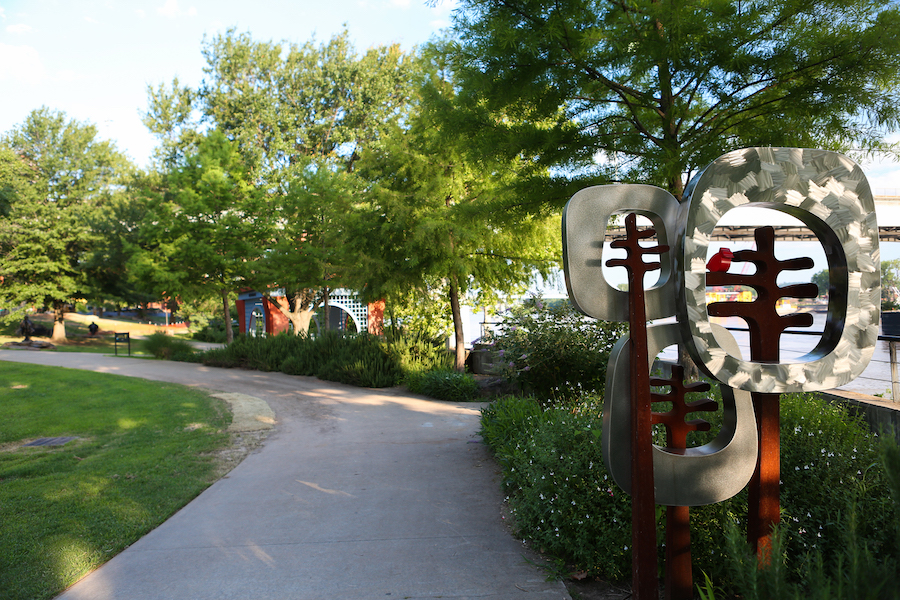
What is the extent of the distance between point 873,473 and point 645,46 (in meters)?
3.62

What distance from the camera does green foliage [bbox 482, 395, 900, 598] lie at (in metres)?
2.79

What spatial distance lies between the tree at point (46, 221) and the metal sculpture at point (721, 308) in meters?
30.4

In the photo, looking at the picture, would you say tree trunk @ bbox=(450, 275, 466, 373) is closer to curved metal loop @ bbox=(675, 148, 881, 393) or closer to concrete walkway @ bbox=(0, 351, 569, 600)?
concrete walkway @ bbox=(0, 351, 569, 600)

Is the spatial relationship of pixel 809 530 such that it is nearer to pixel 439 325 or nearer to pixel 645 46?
pixel 645 46

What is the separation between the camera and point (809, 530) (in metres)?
2.90

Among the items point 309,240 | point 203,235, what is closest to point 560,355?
point 309,240

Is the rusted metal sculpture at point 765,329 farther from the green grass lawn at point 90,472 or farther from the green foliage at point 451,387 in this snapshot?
the green foliage at point 451,387

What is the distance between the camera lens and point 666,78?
4.89m

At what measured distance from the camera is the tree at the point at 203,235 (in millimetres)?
18609

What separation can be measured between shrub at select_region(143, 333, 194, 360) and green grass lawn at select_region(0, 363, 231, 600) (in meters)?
7.51

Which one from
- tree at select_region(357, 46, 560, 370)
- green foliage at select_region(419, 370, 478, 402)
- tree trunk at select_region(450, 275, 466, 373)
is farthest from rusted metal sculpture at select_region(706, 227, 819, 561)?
tree trunk at select_region(450, 275, 466, 373)

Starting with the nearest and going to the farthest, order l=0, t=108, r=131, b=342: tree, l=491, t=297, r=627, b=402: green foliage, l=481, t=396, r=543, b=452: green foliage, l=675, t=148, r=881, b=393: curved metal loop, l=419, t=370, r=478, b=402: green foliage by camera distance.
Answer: l=675, t=148, r=881, b=393: curved metal loop, l=481, t=396, r=543, b=452: green foliage, l=491, t=297, r=627, b=402: green foliage, l=419, t=370, r=478, b=402: green foliage, l=0, t=108, r=131, b=342: tree

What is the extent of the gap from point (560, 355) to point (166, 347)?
1712cm

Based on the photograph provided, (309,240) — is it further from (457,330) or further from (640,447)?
(640,447)
